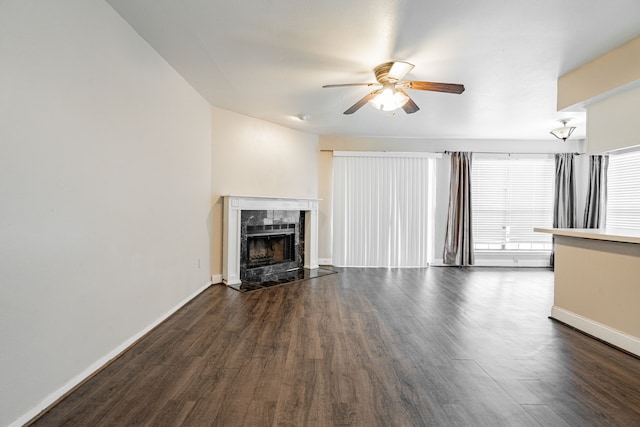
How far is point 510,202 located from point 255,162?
17.1ft

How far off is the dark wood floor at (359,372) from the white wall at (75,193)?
30 cm

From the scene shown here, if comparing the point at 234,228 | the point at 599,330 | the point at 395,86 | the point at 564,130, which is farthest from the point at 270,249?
the point at 564,130

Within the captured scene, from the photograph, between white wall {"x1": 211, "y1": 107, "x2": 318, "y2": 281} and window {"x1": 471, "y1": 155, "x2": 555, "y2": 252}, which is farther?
window {"x1": 471, "y1": 155, "x2": 555, "y2": 252}

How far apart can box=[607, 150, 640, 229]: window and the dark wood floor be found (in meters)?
3.07

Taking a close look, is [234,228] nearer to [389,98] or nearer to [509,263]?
[389,98]

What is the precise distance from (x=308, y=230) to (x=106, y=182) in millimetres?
3683

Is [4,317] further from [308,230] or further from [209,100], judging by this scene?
[308,230]

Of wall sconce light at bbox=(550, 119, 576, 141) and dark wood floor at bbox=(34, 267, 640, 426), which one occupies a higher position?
wall sconce light at bbox=(550, 119, 576, 141)

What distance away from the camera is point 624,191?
493 centimetres

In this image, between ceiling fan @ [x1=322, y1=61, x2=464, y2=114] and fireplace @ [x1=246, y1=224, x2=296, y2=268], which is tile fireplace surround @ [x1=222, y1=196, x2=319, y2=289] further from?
ceiling fan @ [x1=322, y1=61, x2=464, y2=114]

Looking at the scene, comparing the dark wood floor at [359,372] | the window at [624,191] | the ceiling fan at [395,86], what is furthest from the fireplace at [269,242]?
the window at [624,191]

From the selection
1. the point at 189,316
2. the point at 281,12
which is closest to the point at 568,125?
the point at 281,12

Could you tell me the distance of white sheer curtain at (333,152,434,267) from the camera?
583 centimetres

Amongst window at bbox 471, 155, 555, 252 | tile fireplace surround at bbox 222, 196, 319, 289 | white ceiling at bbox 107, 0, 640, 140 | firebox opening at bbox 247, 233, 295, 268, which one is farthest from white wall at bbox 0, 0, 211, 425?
window at bbox 471, 155, 555, 252
